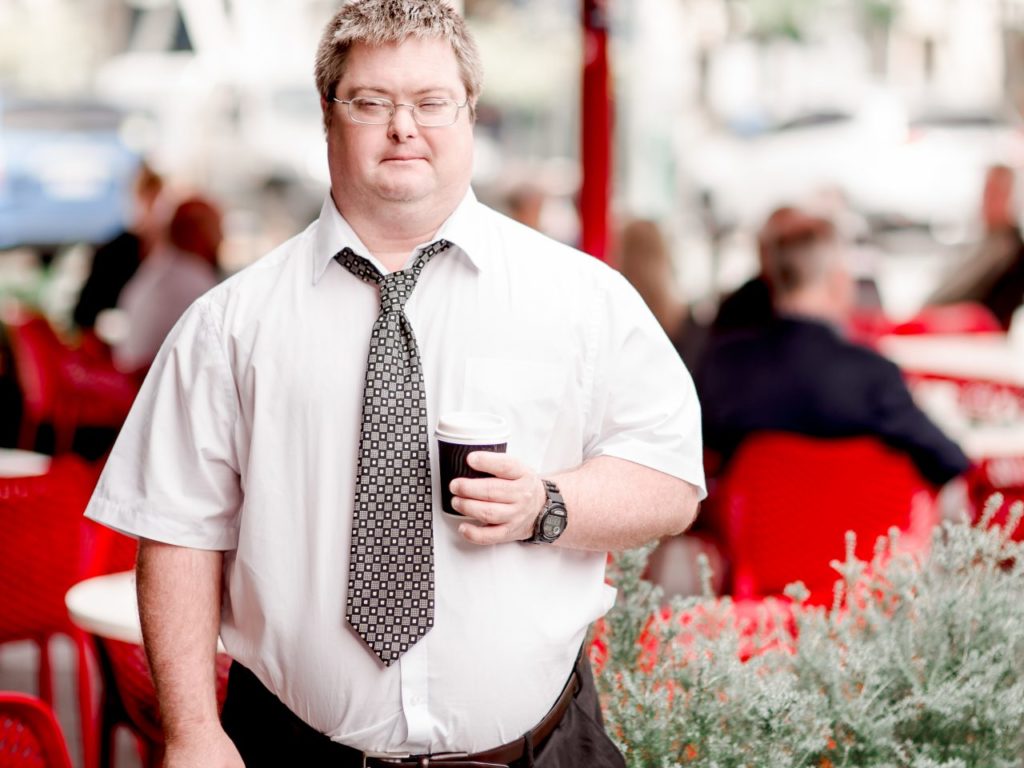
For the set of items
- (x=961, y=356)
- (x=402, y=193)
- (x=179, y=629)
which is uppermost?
(x=402, y=193)

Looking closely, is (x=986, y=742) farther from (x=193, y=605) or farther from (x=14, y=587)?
(x=14, y=587)

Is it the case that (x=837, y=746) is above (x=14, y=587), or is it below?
above

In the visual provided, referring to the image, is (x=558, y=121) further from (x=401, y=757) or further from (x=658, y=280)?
(x=401, y=757)

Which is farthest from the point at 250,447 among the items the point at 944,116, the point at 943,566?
the point at 944,116

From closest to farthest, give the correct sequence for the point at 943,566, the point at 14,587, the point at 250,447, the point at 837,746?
the point at 250,447
the point at 837,746
the point at 943,566
the point at 14,587

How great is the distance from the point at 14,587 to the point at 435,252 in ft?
7.00

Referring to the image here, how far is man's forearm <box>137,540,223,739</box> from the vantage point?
188cm

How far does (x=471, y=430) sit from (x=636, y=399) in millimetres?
345

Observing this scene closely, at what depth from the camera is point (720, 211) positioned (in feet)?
47.1

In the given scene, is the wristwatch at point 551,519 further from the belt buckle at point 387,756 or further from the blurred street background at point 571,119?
the blurred street background at point 571,119

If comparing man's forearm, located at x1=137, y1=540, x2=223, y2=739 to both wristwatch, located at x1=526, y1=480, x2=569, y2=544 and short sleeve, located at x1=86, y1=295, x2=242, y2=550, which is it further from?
wristwatch, located at x1=526, y1=480, x2=569, y2=544

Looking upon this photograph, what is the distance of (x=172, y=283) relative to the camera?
19.2 feet

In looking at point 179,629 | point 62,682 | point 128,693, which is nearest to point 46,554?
point 128,693

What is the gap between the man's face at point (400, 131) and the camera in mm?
1811
